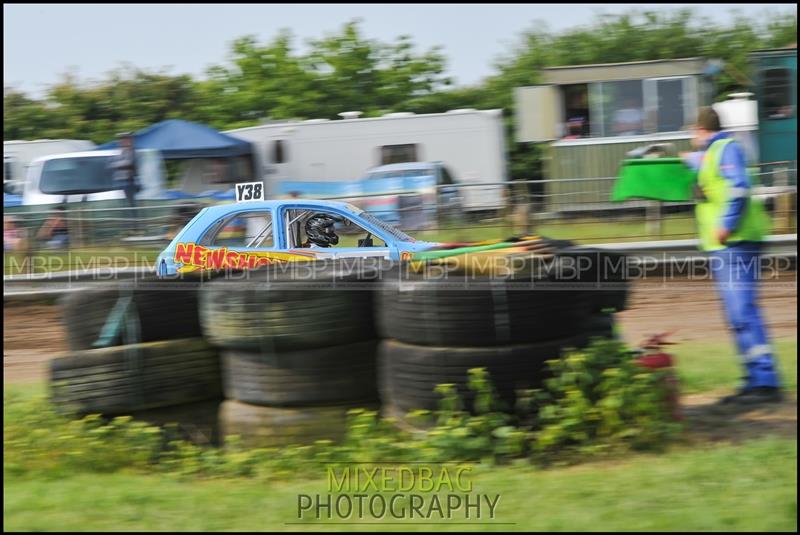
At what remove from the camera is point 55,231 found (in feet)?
46.6

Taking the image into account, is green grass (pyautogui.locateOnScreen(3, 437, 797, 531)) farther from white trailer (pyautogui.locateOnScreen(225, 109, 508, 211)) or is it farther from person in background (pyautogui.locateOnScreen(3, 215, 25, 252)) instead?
white trailer (pyautogui.locateOnScreen(225, 109, 508, 211))

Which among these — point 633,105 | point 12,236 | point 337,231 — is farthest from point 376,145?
point 337,231

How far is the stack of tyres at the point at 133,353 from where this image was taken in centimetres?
622

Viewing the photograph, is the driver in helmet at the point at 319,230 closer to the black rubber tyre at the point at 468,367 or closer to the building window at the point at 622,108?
the black rubber tyre at the point at 468,367

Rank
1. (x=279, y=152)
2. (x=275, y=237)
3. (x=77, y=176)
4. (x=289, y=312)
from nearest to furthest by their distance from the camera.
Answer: (x=289, y=312) → (x=275, y=237) → (x=77, y=176) → (x=279, y=152)

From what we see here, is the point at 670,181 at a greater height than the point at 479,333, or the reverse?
the point at 670,181

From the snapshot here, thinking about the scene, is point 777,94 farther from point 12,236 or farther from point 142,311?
point 142,311

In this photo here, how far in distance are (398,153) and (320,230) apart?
43.8ft

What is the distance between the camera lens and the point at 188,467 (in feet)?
19.1

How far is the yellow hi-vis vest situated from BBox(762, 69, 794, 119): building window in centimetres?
1419

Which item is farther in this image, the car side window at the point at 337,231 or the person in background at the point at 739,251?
the car side window at the point at 337,231

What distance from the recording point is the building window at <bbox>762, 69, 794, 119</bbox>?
778 inches

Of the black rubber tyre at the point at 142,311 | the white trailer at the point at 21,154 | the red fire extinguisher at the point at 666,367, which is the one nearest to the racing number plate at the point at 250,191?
the black rubber tyre at the point at 142,311

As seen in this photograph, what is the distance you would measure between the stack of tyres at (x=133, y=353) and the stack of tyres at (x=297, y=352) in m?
0.36
